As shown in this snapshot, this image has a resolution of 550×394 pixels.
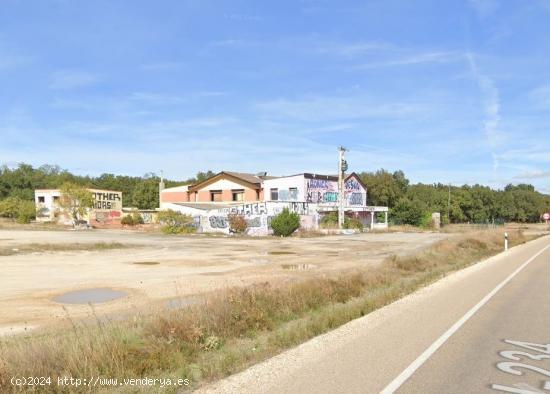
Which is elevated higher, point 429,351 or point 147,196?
point 147,196

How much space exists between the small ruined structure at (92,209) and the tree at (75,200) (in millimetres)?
1931

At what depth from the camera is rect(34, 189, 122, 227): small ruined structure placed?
269ft

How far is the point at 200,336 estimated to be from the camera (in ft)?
28.6

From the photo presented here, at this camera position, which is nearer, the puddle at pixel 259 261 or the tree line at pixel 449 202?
the puddle at pixel 259 261

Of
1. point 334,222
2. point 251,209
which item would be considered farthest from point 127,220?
point 334,222

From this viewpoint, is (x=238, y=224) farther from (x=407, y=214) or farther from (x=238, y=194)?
(x=407, y=214)

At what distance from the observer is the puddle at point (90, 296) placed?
14306 mm

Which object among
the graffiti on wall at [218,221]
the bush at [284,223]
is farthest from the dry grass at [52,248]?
the graffiti on wall at [218,221]

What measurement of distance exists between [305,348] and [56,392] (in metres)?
3.81

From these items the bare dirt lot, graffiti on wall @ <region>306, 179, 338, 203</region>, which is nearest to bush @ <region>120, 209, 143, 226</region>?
graffiti on wall @ <region>306, 179, 338, 203</region>

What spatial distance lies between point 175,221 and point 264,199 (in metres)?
17.0

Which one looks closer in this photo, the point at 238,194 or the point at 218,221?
the point at 218,221

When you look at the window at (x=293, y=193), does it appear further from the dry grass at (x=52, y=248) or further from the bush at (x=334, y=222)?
the dry grass at (x=52, y=248)

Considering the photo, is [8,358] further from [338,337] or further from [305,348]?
[338,337]
